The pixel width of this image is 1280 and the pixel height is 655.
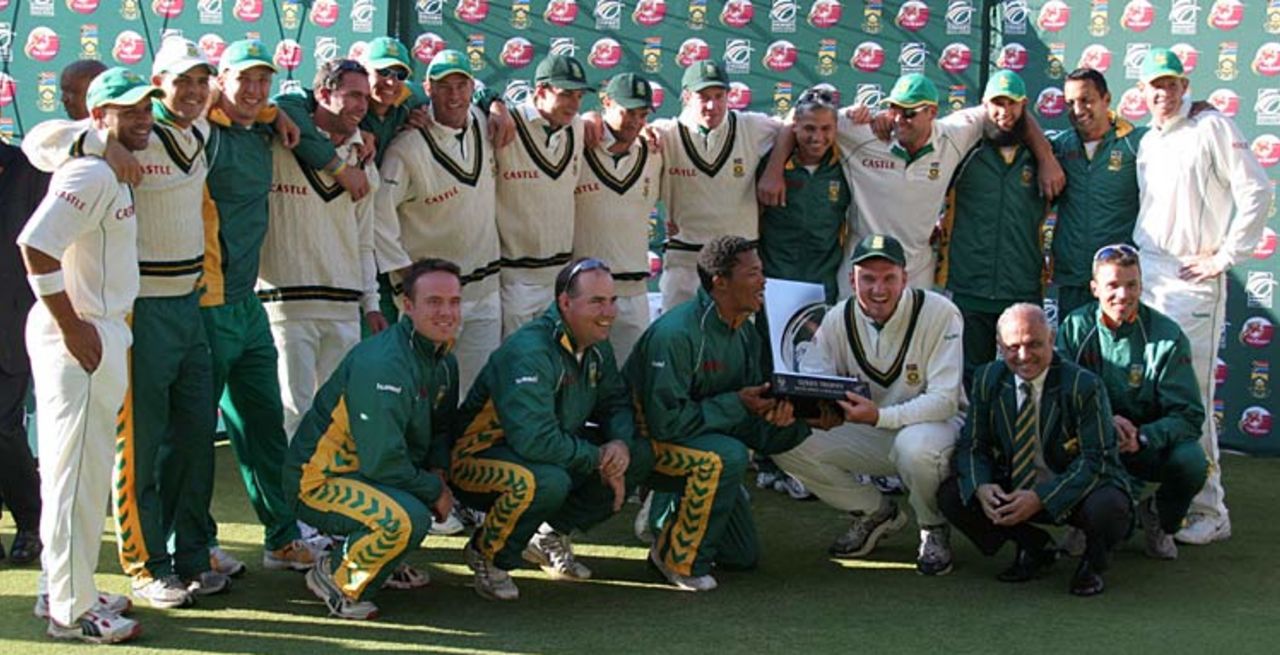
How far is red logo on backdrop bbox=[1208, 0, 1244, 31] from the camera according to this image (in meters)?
7.59

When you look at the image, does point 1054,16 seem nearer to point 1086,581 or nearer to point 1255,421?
point 1255,421

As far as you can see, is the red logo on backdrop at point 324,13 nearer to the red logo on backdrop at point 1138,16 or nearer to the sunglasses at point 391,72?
the sunglasses at point 391,72

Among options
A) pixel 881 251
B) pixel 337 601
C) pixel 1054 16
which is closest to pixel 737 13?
pixel 1054 16

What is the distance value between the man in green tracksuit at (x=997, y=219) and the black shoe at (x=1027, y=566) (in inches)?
48.2

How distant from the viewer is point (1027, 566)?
5391mm

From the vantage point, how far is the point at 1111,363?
18.7 ft

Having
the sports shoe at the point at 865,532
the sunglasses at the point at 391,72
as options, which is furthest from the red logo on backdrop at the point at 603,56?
the sports shoe at the point at 865,532

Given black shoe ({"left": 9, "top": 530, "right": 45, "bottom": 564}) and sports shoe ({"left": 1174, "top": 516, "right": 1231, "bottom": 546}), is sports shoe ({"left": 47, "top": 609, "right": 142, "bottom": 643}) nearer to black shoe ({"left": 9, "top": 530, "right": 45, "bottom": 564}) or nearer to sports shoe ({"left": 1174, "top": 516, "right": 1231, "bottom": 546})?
black shoe ({"left": 9, "top": 530, "right": 45, "bottom": 564})

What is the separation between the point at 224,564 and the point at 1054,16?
5.00 m

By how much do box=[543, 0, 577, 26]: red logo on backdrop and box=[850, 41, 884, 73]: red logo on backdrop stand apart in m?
1.49

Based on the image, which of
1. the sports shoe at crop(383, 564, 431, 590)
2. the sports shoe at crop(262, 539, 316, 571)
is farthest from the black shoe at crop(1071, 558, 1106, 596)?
the sports shoe at crop(262, 539, 316, 571)

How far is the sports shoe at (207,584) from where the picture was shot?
5078 mm

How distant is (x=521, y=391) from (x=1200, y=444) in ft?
8.91

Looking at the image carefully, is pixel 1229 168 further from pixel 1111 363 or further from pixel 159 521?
pixel 159 521
